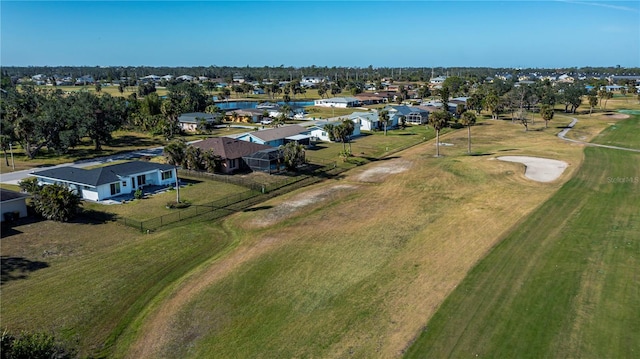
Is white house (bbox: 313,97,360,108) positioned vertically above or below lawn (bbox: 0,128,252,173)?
above

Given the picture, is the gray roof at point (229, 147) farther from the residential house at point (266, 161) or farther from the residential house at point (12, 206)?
the residential house at point (12, 206)

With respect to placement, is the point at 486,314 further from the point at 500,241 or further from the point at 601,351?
the point at 500,241

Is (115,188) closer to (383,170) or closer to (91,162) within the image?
(91,162)

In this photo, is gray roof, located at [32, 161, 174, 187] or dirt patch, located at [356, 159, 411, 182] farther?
dirt patch, located at [356, 159, 411, 182]

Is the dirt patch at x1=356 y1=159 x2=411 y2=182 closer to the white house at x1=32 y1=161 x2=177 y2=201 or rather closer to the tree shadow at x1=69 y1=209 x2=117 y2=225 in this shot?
the white house at x1=32 y1=161 x2=177 y2=201

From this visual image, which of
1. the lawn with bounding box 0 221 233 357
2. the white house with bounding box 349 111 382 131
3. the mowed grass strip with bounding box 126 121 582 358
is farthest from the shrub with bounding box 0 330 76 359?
the white house with bounding box 349 111 382 131

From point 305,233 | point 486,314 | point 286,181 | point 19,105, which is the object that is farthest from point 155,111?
point 486,314

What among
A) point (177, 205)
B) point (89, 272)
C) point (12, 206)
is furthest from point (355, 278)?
point (12, 206)

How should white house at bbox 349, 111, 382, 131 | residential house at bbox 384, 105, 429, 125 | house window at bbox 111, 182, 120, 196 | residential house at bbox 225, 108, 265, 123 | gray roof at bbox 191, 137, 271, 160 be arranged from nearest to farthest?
house window at bbox 111, 182, 120, 196 → gray roof at bbox 191, 137, 271, 160 → white house at bbox 349, 111, 382, 131 → residential house at bbox 384, 105, 429, 125 → residential house at bbox 225, 108, 265, 123

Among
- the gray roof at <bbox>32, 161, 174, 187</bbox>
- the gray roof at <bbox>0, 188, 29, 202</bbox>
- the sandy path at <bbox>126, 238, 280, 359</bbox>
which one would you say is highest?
the gray roof at <bbox>32, 161, 174, 187</bbox>
